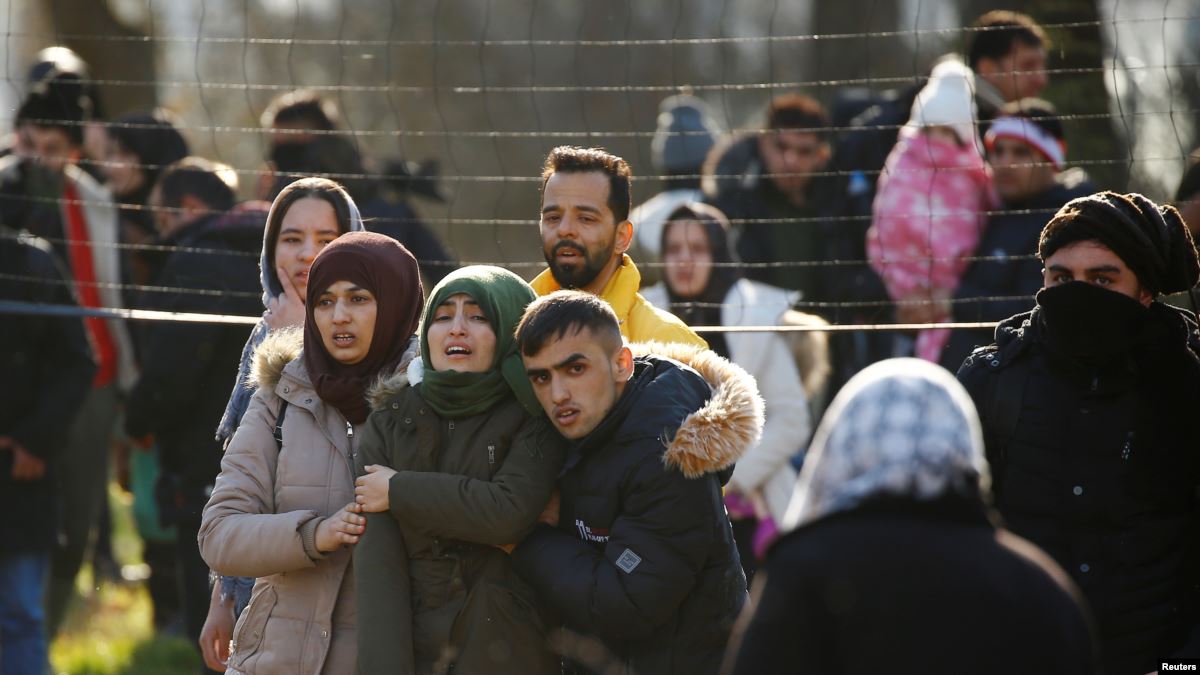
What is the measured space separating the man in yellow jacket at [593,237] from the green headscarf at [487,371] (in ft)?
1.88

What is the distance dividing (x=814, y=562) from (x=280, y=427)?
184cm

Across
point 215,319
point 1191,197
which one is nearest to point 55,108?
point 215,319

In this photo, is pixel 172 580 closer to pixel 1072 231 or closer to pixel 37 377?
pixel 37 377

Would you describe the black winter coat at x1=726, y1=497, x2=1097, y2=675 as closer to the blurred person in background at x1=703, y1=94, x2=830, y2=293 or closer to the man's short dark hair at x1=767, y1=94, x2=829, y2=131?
the blurred person in background at x1=703, y1=94, x2=830, y2=293

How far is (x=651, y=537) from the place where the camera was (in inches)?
134

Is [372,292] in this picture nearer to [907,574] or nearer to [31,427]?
[907,574]

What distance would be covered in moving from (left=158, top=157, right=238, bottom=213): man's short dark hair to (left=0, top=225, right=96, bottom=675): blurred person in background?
661 mm

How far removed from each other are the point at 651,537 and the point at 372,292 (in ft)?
3.34

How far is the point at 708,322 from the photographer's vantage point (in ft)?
19.9

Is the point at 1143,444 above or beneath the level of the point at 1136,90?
beneath

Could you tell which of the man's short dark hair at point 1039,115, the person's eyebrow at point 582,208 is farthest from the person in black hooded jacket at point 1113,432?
the man's short dark hair at point 1039,115

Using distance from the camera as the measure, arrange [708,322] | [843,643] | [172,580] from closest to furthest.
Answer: [843,643]
[708,322]
[172,580]

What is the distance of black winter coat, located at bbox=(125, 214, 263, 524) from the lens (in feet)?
18.1

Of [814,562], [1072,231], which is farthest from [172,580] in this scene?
[814,562]
